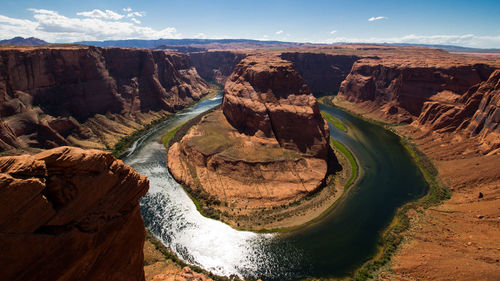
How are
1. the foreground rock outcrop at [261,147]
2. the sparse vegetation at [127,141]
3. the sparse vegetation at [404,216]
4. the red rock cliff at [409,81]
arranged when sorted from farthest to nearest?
the red rock cliff at [409,81]
the sparse vegetation at [127,141]
the foreground rock outcrop at [261,147]
the sparse vegetation at [404,216]

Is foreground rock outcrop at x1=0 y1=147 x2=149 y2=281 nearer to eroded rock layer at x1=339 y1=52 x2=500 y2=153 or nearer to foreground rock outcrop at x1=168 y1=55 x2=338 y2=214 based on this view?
foreground rock outcrop at x1=168 y1=55 x2=338 y2=214

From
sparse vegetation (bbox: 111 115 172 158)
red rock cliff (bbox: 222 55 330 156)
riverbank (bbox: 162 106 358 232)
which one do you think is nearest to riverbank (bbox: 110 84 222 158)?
sparse vegetation (bbox: 111 115 172 158)

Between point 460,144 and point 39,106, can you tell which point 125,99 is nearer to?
point 39,106

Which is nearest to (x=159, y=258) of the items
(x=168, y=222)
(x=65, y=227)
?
(x=168, y=222)

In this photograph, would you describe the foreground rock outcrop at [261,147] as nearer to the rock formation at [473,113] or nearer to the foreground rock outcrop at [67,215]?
the foreground rock outcrop at [67,215]

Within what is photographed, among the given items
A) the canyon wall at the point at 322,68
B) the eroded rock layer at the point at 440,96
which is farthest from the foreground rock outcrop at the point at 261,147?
the canyon wall at the point at 322,68

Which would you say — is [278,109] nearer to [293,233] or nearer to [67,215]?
[293,233]
